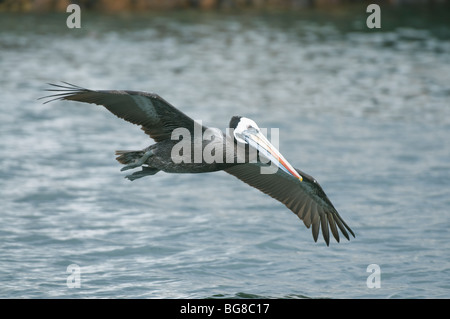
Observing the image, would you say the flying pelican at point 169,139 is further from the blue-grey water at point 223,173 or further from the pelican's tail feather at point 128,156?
the blue-grey water at point 223,173

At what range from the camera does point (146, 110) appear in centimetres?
866

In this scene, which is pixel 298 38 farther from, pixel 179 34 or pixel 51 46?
pixel 51 46

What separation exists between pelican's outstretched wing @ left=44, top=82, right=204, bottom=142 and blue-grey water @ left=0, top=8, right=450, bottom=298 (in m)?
2.17

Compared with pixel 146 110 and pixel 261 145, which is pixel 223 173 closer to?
pixel 261 145

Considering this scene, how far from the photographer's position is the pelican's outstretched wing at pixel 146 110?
324 inches

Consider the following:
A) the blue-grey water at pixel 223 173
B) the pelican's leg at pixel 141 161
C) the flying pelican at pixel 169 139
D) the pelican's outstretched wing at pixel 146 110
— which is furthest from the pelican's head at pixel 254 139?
the blue-grey water at pixel 223 173

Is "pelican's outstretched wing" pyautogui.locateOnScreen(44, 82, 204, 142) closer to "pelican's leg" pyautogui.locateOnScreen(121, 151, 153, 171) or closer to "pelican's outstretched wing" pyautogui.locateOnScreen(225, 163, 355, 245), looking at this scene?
"pelican's leg" pyautogui.locateOnScreen(121, 151, 153, 171)

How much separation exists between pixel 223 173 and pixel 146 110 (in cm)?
678

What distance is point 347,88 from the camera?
68.3 ft

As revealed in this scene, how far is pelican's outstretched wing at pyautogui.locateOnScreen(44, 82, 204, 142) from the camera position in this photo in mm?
8234

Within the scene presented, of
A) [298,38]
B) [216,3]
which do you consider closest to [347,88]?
[298,38]

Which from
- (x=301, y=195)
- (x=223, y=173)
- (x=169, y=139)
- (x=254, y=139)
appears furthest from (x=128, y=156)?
(x=223, y=173)

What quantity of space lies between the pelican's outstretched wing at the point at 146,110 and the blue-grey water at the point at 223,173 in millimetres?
2167

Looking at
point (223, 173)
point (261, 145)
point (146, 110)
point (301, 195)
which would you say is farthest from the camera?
point (223, 173)
